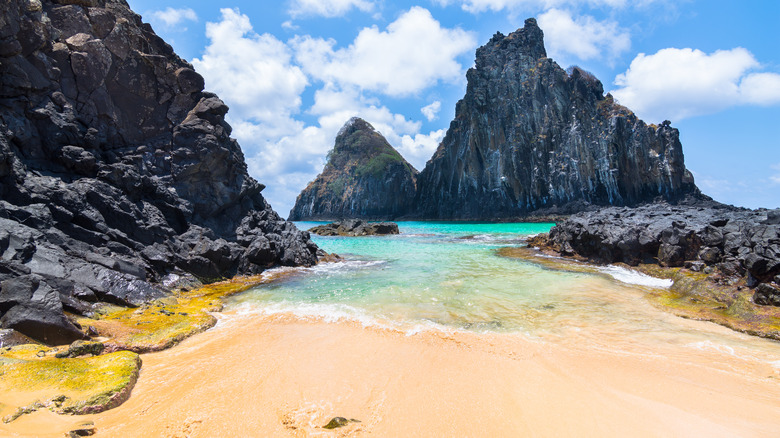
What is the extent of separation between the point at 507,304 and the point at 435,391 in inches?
281

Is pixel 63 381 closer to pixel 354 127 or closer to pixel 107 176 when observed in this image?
pixel 107 176

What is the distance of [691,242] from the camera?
687 inches

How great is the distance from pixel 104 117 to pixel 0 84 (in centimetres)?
413

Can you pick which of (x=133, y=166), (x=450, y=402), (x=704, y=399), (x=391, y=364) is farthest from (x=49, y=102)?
(x=704, y=399)

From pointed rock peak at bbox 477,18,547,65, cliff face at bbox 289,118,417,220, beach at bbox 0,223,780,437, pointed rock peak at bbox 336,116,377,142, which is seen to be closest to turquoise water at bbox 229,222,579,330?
beach at bbox 0,223,780,437

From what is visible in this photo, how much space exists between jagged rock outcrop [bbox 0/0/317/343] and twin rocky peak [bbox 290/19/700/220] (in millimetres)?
86202

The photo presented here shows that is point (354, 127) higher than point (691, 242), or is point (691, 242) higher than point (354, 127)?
point (354, 127)

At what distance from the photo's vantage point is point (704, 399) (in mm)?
5887

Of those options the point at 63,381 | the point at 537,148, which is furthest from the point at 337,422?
the point at 537,148

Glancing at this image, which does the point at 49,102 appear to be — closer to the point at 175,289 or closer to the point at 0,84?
the point at 0,84

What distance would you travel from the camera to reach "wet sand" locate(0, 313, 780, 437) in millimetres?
5000

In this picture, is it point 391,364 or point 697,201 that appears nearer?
point 391,364

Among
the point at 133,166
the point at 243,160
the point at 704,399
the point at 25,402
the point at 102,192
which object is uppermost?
the point at 243,160

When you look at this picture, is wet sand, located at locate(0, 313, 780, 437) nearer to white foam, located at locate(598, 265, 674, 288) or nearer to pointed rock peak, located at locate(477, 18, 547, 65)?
white foam, located at locate(598, 265, 674, 288)
